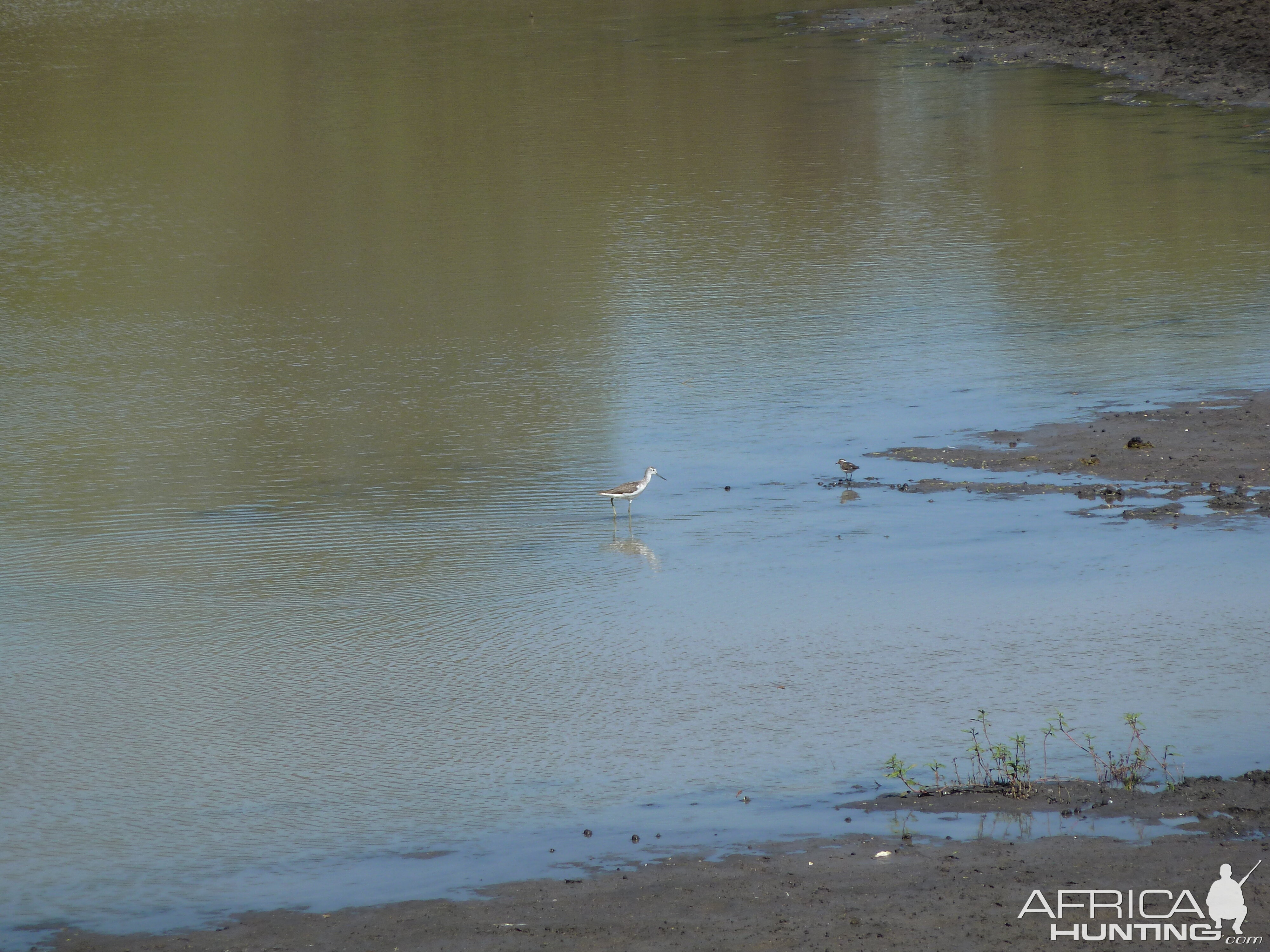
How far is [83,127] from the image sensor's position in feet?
86.4

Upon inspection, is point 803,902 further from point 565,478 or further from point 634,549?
point 565,478

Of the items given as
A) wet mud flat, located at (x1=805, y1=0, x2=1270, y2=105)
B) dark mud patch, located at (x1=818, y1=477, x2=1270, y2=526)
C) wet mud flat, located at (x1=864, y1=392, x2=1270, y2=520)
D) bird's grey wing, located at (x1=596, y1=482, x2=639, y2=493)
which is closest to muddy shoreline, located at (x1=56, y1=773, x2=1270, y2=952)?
dark mud patch, located at (x1=818, y1=477, x2=1270, y2=526)

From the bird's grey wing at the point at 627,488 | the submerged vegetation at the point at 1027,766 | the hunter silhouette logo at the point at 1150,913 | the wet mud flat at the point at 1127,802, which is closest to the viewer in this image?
the hunter silhouette logo at the point at 1150,913

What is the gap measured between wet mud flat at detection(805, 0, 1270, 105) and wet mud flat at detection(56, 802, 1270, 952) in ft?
64.1

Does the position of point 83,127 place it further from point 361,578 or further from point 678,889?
point 678,889

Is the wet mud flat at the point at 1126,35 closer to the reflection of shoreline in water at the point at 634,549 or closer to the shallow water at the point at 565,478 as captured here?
the shallow water at the point at 565,478

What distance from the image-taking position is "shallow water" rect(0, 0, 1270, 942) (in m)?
6.70

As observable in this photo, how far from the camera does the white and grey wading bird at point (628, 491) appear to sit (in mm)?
9484

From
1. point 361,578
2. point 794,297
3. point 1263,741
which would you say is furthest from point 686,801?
point 794,297

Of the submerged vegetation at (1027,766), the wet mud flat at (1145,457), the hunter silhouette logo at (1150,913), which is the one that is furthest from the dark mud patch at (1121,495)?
the hunter silhouette logo at (1150,913)

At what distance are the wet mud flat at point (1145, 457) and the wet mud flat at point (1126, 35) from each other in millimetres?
13794

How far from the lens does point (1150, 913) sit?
5117mm

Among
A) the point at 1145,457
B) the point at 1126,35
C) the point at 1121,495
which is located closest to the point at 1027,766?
the point at 1121,495

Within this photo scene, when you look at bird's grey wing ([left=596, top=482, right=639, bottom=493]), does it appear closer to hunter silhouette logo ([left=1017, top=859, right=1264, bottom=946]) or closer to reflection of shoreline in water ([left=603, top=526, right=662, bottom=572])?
reflection of shoreline in water ([left=603, top=526, right=662, bottom=572])
